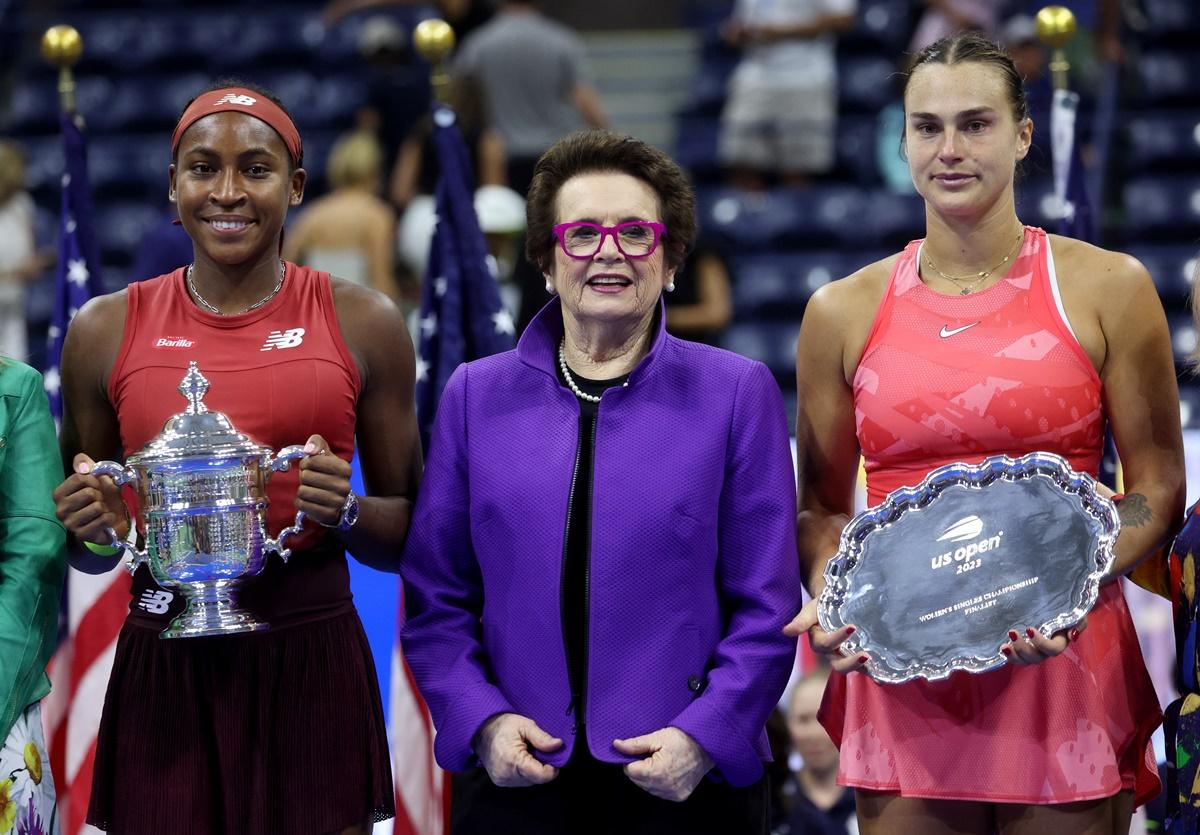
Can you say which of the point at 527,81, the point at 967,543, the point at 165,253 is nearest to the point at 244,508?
the point at 967,543

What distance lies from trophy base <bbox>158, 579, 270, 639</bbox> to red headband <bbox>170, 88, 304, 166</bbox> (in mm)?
746

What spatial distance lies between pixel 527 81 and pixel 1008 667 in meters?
5.70

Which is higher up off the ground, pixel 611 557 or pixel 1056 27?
pixel 1056 27

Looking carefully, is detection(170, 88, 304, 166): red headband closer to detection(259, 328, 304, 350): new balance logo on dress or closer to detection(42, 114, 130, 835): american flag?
detection(259, 328, 304, 350): new balance logo on dress

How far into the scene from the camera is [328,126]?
9547 millimetres

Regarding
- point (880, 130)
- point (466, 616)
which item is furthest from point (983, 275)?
point (880, 130)

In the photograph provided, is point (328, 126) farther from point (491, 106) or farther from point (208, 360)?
point (208, 360)

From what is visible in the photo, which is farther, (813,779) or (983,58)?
(813,779)

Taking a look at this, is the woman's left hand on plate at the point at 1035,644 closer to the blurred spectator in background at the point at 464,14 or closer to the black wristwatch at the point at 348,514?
the black wristwatch at the point at 348,514

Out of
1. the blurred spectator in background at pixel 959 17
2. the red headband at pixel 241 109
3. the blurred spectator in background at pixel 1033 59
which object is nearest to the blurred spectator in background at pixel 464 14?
the blurred spectator in background at pixel 959 17

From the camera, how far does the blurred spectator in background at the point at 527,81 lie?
26.0ft

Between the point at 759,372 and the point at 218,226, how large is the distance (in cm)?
93

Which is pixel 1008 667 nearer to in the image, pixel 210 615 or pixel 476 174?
pixel 210 615

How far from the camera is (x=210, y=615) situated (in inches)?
105
